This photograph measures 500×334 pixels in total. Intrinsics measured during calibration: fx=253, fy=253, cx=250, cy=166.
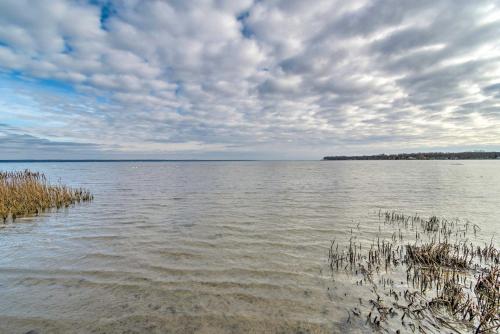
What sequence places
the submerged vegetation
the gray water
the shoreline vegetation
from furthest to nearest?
the shoreline vegetation, the gray water, the submerged vegetation

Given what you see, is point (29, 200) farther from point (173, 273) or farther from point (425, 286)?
point (425, 286)

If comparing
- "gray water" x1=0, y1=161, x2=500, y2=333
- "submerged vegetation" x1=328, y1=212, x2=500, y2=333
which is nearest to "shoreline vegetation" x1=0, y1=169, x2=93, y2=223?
"gray water" x1=0, y1=161, x2=500, y2=333

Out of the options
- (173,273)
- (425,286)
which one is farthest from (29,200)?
(425,286)

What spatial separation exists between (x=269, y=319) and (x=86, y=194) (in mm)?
25889

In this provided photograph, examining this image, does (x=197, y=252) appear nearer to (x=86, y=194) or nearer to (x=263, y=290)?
(x=263, y=290)

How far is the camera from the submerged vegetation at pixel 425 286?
5.95 meters

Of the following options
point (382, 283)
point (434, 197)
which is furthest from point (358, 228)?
point (434, 197)

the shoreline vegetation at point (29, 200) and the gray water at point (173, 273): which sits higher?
the shoreline vegetation at point (29, 200)

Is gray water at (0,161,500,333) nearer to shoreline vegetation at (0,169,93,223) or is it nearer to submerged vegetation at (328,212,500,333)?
submerged vegetation at (328,212,500,333)

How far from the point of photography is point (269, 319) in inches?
244

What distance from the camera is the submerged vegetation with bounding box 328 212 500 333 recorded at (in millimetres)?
5945

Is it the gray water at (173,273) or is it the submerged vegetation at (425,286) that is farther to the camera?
the gray water at (173,273)

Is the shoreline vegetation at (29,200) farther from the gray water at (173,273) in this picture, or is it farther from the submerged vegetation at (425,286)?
the submerged vegetation at (425,286)

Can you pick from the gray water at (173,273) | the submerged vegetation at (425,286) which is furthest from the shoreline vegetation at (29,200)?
the submerged vegetation at (425,286)
